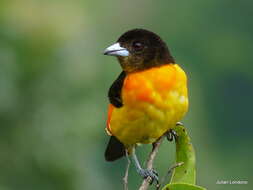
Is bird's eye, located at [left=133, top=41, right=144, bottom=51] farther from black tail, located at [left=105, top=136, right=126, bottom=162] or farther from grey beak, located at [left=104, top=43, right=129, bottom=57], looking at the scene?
black tail, located at [left=105, top=136, right=126, bottom=162]

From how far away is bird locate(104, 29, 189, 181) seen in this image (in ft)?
20.3

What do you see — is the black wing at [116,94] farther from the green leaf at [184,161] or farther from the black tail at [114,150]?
the green leaf at [184,161]

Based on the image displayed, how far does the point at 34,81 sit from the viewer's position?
752 cm

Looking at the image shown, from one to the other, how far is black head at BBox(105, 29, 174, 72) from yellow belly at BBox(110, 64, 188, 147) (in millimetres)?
69

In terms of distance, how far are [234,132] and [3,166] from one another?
83.2 feet

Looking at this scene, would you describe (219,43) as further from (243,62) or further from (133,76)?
(133,76)

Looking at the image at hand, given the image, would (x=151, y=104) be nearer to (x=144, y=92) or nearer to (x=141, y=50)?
(x=144, y=92)

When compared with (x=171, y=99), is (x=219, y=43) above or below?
below

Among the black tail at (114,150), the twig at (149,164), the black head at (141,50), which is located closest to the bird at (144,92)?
the black head at (141,50)

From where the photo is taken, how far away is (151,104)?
20.4ft

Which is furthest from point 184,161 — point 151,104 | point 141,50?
point 141,50

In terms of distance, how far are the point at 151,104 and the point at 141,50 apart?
463mm

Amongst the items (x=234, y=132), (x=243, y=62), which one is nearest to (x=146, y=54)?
(x=234, y=132)

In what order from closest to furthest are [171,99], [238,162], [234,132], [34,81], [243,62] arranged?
[171,99], [34,81], [238,162], [234,132], [243,62]
